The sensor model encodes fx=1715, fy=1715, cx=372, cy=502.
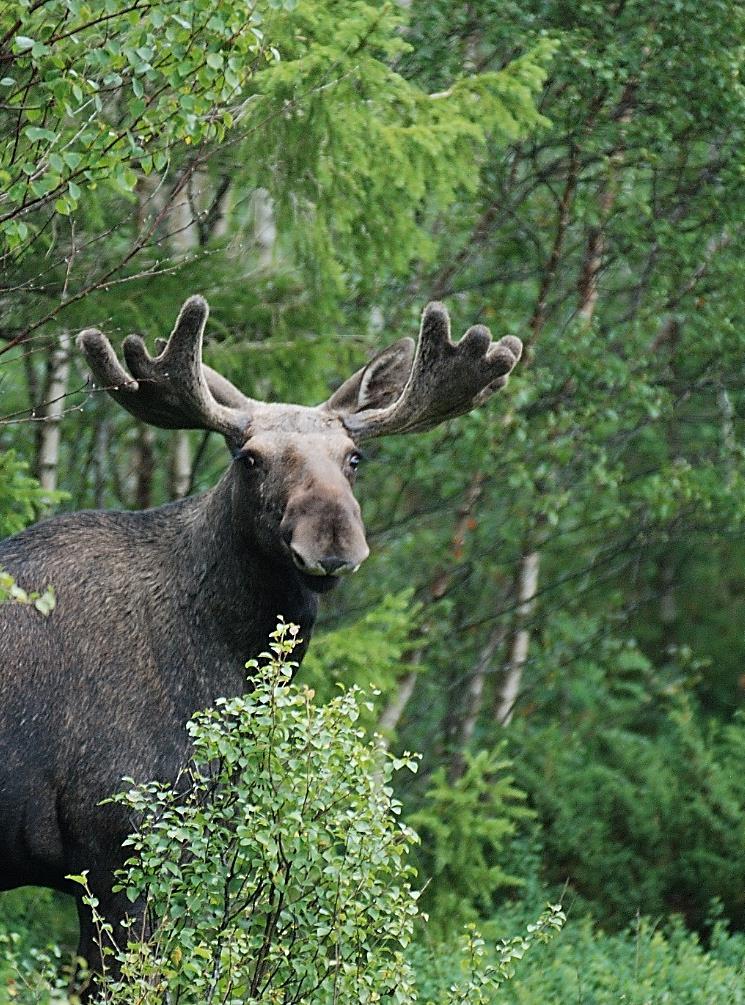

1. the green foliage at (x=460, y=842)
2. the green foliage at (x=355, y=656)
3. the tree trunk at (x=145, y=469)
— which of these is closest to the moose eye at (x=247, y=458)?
the green foliage at (x=355, y=656)

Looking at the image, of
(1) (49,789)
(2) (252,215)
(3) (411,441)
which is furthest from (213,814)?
(3) (411,441)

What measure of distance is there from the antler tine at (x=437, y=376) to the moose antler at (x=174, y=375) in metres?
0.51

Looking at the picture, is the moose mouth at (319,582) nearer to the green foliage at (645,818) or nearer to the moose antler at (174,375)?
the moose antler at (174,375)

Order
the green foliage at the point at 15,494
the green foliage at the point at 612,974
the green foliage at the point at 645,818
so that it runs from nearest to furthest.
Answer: the green foliage at the point at 612,974 < the green foliage at the point at 15,494 < the green foliage at the point at 645,818

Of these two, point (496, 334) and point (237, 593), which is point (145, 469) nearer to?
point (496, 334)

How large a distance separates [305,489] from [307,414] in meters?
0.64

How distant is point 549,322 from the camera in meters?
12.2

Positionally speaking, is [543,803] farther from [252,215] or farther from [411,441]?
[252,215]

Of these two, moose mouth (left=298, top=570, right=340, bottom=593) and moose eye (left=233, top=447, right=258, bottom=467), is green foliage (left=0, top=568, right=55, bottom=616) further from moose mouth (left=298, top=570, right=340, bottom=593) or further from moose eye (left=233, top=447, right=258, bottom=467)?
moose eye (left=233, top=447, right=258, bottom=467)

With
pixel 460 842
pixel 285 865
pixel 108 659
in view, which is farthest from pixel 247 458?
pixel 460 842

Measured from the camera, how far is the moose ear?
7.13 metres

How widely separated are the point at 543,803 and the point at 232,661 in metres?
5.73

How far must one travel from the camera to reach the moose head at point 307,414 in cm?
601

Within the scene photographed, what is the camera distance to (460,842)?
34.0 ft
